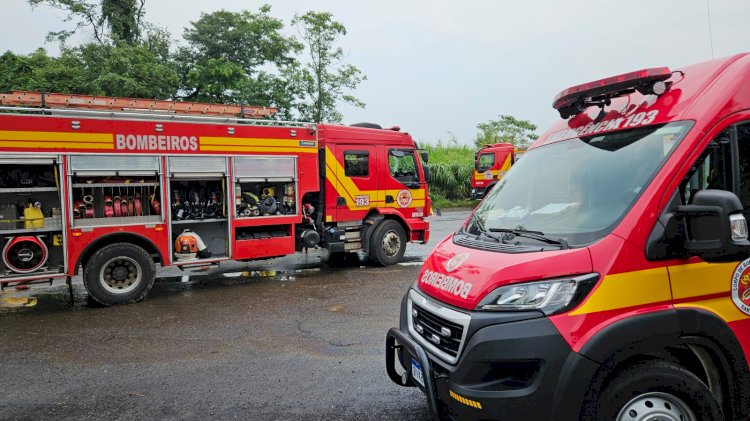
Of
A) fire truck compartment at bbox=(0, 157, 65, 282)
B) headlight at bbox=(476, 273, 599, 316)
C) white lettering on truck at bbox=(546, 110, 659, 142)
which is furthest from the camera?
fire truck compartment at bbox=(0, 157, 65, 282)

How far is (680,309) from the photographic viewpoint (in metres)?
2.62

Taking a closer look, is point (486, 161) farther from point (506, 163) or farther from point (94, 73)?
point (94, 73)

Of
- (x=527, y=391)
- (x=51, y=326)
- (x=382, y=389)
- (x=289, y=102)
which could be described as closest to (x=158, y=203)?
(x=51, y=326)

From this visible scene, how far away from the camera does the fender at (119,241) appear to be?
23.8 ft

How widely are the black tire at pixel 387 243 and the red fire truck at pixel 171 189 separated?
2cm

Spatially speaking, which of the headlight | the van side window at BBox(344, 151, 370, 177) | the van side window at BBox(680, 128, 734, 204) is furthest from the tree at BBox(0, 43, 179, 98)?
the van side window at BBox(680, 128, 734, 204)

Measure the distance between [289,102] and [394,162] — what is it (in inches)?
458

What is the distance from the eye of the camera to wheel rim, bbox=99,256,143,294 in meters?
7.39

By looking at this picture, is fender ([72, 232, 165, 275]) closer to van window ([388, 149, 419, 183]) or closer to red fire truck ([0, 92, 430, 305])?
red fire truck ([0, 92, 430, 305])

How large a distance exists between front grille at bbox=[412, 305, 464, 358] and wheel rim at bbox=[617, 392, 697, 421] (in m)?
0.89

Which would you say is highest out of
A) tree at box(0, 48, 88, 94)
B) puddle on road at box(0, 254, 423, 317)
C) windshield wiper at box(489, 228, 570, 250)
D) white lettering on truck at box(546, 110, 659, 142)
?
tree at box(0, 48, 88, 94)

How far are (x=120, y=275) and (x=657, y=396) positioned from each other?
7.17m

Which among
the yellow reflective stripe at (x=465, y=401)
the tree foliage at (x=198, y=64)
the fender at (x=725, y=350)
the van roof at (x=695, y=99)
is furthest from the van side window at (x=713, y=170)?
the tree foliage at (x=198, y=64)

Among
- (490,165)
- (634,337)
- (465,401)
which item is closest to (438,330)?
(465,401)
